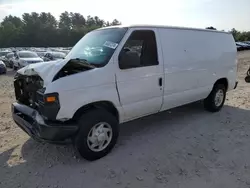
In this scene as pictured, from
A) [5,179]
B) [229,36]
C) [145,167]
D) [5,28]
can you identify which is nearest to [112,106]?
[145,167]

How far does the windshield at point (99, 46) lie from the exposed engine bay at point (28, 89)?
0.87 metres

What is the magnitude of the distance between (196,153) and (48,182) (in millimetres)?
2372

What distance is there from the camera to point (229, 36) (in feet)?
21.5

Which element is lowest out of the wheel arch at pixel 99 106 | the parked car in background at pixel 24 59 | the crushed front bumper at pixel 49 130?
the crushed front bumper at pixel 49 130

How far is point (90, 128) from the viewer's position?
12.1 ft

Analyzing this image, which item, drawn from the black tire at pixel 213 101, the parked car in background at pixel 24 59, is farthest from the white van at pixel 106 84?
the parked car in background at pixel 24 59

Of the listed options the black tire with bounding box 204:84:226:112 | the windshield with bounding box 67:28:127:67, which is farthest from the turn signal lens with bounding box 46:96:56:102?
the black tire with bounding box 204:84:226:112

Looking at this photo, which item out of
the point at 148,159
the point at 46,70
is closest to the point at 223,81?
the point at 148,159

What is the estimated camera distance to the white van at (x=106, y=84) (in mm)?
3484

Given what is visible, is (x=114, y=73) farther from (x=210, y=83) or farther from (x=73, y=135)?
(x=210, y=83)

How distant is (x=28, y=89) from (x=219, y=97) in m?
4.67

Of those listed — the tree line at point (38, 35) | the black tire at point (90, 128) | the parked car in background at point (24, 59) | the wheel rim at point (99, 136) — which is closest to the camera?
the black tire at point (90, 128)

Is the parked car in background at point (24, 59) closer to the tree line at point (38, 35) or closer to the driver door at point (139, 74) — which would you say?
the driver door at point (139, 74)

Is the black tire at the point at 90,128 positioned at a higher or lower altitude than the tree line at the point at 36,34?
lower
